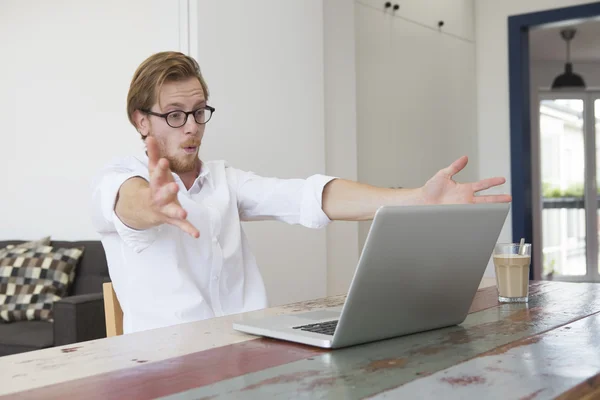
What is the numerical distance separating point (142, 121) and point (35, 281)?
151cm

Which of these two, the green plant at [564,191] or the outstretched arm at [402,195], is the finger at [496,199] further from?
the green plant at [564,191]

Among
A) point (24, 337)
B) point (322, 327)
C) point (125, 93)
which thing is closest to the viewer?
point (322, 327)

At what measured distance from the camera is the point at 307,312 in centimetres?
139

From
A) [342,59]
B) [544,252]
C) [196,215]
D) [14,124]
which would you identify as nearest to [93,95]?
[14,124]

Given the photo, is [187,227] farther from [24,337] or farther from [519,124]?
[519,124]

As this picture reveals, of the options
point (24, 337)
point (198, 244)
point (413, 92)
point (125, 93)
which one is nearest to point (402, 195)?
point (198, 244)

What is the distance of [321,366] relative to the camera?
0.96 meters

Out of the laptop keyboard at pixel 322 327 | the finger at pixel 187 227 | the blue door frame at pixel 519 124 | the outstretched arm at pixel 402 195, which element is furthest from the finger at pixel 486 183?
the blue door frame at pixel 519 124

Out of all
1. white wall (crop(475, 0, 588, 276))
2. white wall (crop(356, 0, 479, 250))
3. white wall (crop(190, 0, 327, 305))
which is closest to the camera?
white wall (crop(190, 0, 327, 305))

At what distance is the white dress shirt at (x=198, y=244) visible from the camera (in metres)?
1.71

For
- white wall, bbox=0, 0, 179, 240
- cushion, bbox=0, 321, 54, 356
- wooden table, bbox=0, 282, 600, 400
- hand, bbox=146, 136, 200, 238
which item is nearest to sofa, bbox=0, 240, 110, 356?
cushion, bbox=0, 321, 54, 356

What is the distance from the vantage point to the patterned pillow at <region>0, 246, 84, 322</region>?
311 centimetres

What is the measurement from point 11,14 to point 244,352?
3.19m

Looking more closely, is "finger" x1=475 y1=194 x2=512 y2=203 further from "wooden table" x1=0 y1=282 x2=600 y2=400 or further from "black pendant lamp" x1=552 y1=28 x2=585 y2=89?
"black pendant lamp" x1=552 y1=28 x2=585 y2=89
